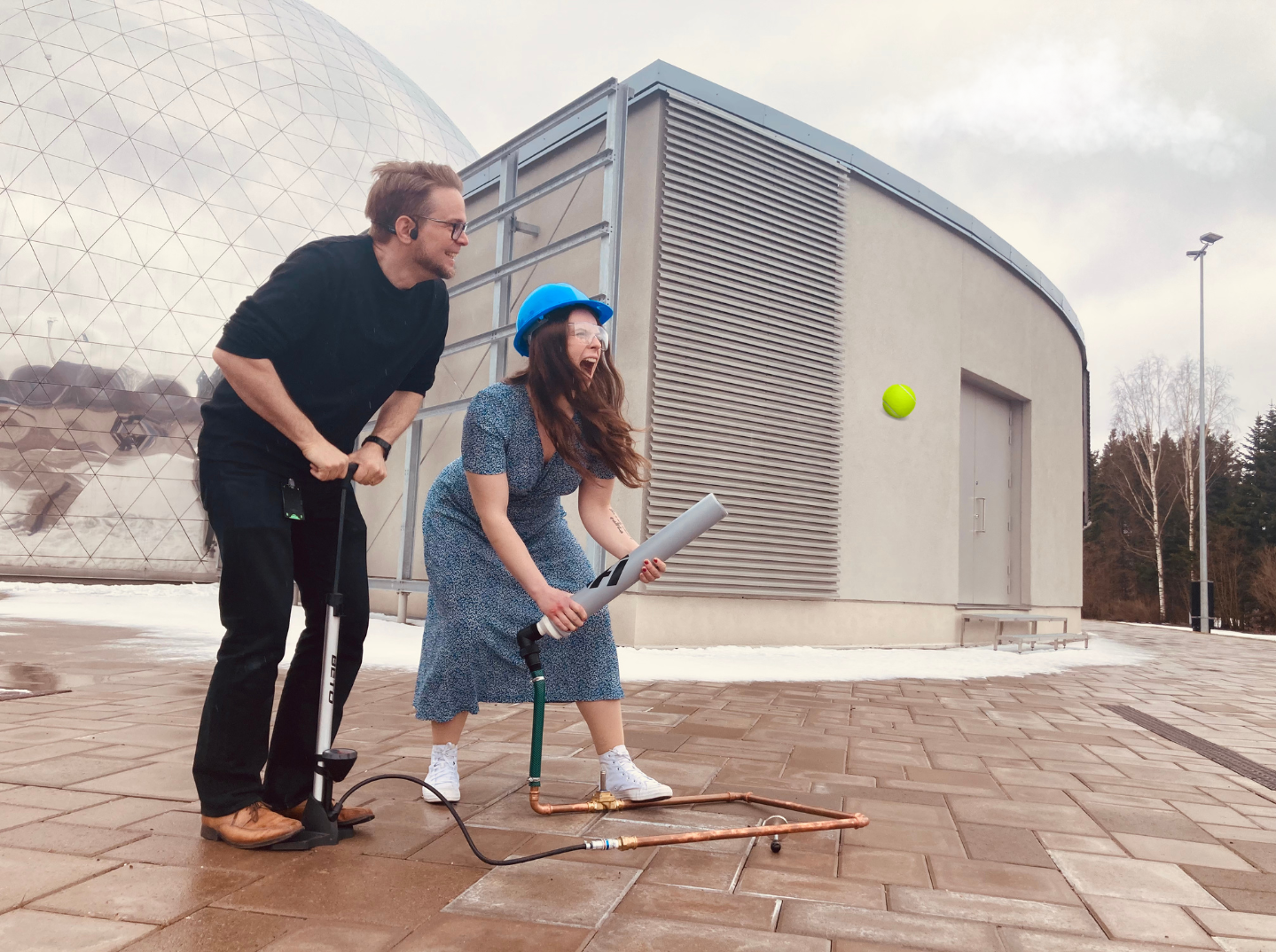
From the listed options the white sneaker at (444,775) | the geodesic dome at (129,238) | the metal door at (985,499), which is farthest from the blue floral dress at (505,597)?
the geodesic dome at (129,238)

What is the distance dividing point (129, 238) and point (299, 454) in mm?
18092

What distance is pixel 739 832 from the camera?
87.7 inches

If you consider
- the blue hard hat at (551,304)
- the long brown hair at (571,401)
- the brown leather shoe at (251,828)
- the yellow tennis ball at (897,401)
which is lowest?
the brown leather shoe at (251,828)

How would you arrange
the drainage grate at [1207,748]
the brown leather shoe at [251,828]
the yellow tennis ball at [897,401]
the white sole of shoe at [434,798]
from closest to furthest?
the brown leather shoe at [251,828] < the white sole of shoe at [434,798] < the drainage grate at [1207,748] < the yellow tennis ball at [897,401]

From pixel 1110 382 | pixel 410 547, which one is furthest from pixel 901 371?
pixel 1110 382

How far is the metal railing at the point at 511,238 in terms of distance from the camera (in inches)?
313

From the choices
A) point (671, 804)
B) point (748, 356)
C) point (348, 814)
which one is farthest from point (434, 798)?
point (748, 356)

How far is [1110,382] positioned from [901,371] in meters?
28.3

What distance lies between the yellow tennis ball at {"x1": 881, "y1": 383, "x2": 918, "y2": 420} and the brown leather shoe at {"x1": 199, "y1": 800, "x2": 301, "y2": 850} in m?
9.25

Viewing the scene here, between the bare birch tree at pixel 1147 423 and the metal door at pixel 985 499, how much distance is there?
2285 cm

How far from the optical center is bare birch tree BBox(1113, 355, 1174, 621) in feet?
109

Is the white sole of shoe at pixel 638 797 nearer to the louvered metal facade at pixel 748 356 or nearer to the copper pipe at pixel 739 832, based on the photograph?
the copper pipe at pixel 739 832

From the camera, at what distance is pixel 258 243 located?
60.2 ft

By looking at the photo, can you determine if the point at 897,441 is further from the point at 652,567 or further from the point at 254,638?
the point at 254,638
